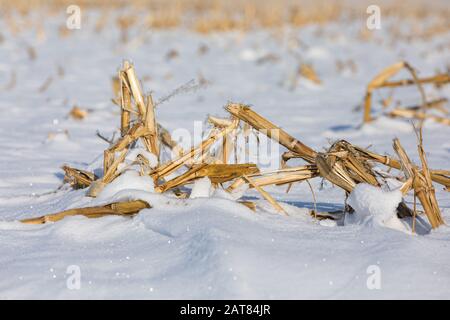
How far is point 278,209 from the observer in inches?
76.0

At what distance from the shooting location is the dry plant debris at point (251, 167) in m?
1.86

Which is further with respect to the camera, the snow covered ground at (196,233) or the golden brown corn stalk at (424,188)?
the golden brown corn stalk at (424,188)

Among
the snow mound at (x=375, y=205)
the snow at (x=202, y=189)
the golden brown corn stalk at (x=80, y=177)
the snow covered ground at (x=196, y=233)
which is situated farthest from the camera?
the golden brown corn stalk at (x=80, y=177)

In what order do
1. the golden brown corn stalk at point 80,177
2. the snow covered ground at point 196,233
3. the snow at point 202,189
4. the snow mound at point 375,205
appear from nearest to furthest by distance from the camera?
the snow covered ground at point 196,233, the snow mound at point 375,205, the snow at point 202,189, the golden brown corn stalk at point 80,177

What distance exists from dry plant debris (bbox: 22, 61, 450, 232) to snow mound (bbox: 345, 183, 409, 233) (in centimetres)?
4

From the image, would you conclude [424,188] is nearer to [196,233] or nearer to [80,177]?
[196,233]

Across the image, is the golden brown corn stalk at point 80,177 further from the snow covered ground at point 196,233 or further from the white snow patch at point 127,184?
the white snow patch at point 127,184

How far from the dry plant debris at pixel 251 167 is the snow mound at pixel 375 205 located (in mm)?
42

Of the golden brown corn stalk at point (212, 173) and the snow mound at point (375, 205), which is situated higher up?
the golden brown corn stalk at point (212, 173)

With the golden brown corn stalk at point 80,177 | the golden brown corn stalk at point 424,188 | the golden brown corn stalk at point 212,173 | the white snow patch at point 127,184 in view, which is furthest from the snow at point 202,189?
the golden brown corn stalk at point 424,188

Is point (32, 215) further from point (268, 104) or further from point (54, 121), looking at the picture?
point (268, 104)

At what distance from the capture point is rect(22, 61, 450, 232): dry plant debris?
6.11ft

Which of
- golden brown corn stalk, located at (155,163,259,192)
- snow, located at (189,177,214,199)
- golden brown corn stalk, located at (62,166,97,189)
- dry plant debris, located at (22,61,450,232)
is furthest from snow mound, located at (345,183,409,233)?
golden brown corn stalk, located at (62,166,97,189)

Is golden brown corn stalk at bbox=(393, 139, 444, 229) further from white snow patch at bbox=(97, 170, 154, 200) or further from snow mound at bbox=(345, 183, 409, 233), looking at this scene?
white snow patch at bbox=(97, 170, 154, 200)
